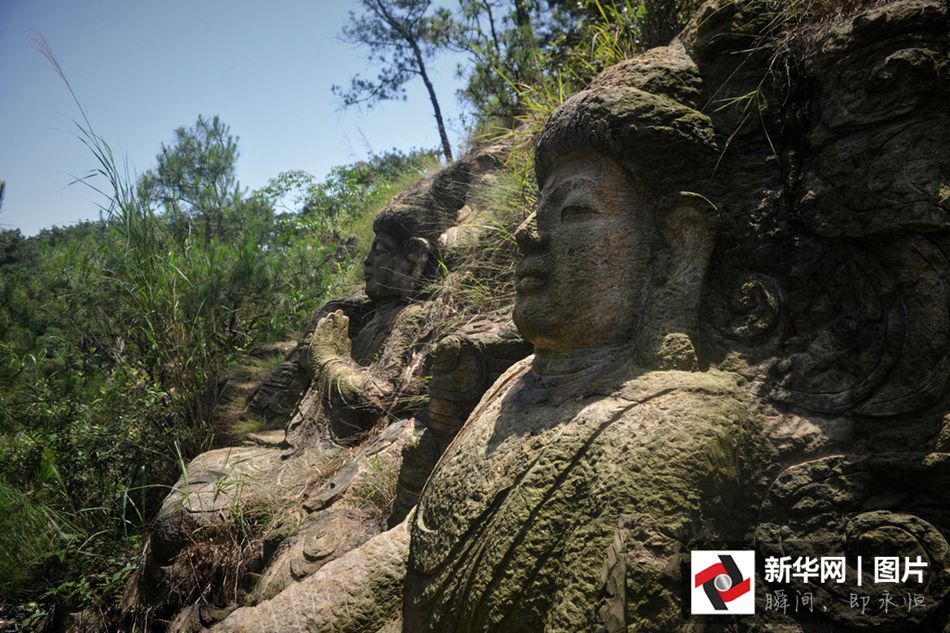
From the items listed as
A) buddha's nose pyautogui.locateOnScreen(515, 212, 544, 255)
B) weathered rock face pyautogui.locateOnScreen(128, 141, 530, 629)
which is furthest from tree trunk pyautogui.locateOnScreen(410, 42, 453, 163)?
buddha's nose pyautogui.locateOnScreen(515, 212, 544, 255)

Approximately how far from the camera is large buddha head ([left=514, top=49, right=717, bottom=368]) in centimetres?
184

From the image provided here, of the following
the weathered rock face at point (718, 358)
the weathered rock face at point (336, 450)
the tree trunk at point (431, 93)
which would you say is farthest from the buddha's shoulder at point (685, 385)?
the tree trunk at point (431, 93)

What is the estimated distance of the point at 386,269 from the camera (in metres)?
5.07

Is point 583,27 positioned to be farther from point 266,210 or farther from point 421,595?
point 266,210

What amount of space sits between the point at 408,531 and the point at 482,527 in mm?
499

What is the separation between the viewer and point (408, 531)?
2.09 m

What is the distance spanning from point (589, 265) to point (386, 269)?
3.36 meters

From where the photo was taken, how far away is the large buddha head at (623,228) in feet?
6.04

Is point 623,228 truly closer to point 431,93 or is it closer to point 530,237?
point 530,237

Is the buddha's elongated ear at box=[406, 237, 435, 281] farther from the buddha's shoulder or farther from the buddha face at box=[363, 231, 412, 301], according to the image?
the buddha's shoulder

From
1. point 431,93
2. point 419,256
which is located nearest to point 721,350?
point 419,256

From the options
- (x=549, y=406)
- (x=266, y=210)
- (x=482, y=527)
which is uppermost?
(x=266, y=210)

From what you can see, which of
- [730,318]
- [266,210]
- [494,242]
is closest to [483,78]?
[494,242]
